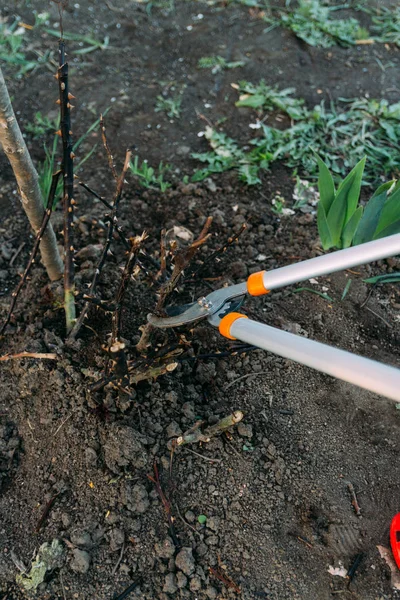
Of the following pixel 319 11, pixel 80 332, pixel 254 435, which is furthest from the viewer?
pixel 319 11

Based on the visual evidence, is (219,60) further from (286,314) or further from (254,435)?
(254,435)

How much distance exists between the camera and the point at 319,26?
11.0ft

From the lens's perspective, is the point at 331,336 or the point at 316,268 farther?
the point at 331,336

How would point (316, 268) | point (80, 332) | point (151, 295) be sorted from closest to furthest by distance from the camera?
point (316, 268) → point (80, 332) → point (151, 295)

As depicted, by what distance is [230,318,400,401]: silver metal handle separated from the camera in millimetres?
1072

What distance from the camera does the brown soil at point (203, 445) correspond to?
58.6 inches

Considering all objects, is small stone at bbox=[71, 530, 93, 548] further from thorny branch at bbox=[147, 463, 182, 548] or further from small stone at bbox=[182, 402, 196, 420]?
small stone at bbox=[182, 402, 196, 420]

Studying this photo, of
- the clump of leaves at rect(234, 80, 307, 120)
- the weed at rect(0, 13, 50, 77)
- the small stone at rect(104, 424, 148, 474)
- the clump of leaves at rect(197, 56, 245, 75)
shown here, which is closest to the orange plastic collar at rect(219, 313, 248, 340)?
the small stone at rect(104, 424, 148, 474)

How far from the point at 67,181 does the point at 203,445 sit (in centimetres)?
90

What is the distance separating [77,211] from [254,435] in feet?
4.15

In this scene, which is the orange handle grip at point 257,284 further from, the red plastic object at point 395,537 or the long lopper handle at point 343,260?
the red plastic object at point 395,537

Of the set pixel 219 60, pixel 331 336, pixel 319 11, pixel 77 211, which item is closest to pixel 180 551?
pixel 331 336

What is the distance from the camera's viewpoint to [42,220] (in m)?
1.72

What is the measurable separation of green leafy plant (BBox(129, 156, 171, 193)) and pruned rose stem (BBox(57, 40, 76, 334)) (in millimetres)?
749
